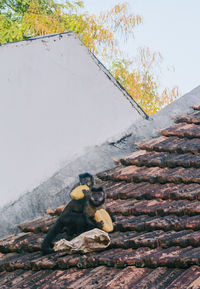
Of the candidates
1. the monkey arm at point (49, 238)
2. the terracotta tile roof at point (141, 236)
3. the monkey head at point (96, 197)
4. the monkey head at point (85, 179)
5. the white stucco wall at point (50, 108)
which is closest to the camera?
the terracotta tile roof at point (141, 236)

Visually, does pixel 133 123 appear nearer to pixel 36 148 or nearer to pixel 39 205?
pixel 36 148

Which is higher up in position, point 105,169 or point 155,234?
point 105,169

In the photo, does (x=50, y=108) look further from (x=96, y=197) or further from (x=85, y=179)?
(x=96, y=197)

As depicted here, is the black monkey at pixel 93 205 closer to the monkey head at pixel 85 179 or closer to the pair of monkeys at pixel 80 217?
the pair of monkeys at pixel 80 217

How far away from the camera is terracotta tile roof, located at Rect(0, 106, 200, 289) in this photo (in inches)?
118

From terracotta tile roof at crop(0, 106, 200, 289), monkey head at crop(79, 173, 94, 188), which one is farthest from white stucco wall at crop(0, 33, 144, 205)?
monkey head at crop(79, 173, 94, 188)

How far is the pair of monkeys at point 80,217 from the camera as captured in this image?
12.1 feet

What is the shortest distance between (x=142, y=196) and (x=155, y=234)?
749 mm

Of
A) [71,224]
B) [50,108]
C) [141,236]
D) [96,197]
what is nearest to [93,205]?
[96,197]

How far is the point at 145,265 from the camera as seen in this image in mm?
3098

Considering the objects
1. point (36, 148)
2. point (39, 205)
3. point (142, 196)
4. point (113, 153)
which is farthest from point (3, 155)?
point (142, 196)

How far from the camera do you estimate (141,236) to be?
350 centimetres

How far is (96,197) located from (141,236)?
1.40 ft

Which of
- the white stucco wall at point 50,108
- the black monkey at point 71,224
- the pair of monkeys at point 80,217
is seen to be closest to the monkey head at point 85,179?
the pair of monkeys at point 80,217
